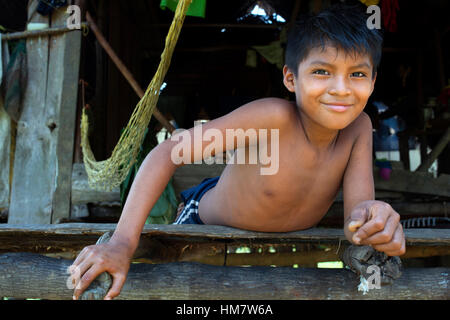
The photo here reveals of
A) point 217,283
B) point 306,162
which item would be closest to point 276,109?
point 306,162

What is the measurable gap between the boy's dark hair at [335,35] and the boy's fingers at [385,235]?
27.3 inches

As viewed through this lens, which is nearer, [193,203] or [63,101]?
[193,203]

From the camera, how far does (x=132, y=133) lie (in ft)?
7.41

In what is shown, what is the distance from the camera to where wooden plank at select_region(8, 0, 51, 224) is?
2883 millimetres

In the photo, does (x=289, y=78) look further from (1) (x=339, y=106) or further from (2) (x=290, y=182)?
(2) (x=290, y=182)

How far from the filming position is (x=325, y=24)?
1.55 metres

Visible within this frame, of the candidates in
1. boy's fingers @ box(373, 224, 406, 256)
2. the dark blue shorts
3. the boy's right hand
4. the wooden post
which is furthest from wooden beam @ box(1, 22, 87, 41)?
boy's fingers @ box(373, 224, 406, 256)

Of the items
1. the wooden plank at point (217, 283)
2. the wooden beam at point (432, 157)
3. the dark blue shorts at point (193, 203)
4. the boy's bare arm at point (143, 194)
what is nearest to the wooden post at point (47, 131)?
the dark blue shorts at point (193, 203)

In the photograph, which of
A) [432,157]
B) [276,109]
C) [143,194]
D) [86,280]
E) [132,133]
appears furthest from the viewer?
[432,157]

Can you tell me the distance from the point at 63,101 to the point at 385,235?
260 cm

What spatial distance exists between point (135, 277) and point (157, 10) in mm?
Answer: 4947

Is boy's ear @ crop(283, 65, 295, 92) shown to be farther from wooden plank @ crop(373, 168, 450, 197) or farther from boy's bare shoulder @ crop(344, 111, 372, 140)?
wooden plank @ crop(373, 168, 450, 197)

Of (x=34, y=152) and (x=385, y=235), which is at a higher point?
(x=34, y=152)
